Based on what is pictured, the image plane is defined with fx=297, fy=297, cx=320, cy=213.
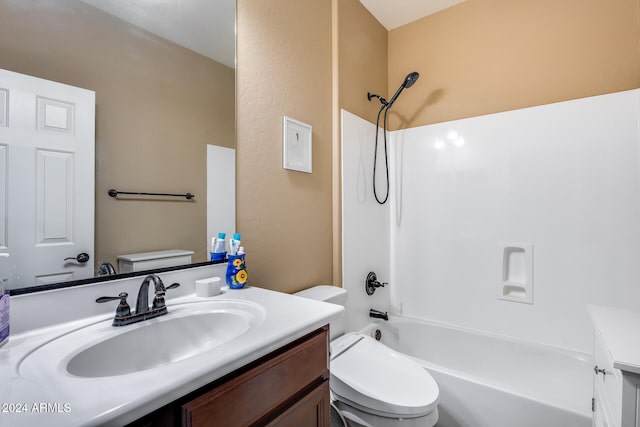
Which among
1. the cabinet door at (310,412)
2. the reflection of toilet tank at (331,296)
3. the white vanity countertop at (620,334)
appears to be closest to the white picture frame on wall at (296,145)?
the reflection of toilet tank at (331,296)

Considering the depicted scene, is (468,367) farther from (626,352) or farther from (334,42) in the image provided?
(334,42)

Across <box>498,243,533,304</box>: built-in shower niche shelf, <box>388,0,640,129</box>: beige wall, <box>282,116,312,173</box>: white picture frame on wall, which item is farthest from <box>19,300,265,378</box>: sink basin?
<box>388,0,640,129</box>: beige wall

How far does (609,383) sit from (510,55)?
1918mm

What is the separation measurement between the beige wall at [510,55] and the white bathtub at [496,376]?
59.6 inches

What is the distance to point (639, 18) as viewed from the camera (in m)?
1.62

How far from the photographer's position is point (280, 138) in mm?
1473

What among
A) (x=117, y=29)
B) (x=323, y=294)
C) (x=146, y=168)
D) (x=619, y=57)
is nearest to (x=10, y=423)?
(x=146, y=168)

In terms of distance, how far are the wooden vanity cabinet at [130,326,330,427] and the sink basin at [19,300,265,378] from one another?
0.10m

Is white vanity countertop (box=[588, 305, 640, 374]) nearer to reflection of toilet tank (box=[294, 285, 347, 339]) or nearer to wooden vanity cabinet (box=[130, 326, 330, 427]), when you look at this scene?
wooden vanity cabinet (box=[130, 326, 330, 427])

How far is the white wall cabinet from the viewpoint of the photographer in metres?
0.75

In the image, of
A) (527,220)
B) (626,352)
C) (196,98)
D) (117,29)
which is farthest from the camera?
(527,220)

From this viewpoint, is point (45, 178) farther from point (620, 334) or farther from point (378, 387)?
point (620, 334)

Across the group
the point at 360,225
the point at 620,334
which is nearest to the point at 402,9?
the point at 360,225

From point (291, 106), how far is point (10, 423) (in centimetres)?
145
